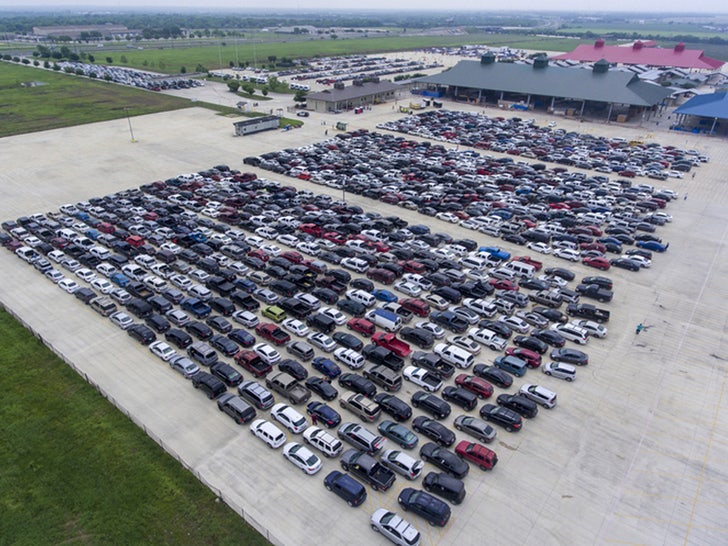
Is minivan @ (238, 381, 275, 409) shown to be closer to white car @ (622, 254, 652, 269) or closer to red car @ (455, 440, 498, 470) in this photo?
red car @ (455, 440, 498, 470)

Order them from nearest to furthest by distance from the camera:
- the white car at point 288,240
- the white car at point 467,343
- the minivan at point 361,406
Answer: the minivan at point 361,406 < the white car at point 467,343 < the white car at point 288,240

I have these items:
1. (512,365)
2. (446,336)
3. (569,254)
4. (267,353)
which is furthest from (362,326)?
(569,254)

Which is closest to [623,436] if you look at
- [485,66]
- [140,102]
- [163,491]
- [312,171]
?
[163,491]

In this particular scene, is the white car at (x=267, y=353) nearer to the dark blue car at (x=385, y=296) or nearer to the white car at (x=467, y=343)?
the dark blue car at (x=385, y=296)

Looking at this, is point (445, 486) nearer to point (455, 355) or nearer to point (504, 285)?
point (455, 355)

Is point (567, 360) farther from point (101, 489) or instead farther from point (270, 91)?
point (270, 91)

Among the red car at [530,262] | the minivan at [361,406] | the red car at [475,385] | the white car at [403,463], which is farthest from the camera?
the red car at [530,262]

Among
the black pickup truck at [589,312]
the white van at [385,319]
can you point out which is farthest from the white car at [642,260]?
the white van at [385,319]

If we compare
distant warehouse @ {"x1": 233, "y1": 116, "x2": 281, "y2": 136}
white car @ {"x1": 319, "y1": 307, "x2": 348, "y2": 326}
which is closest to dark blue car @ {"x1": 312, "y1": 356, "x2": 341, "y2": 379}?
white car @ {"x1": 319, "y1": 307, "x2": 348, "y2": 326}
